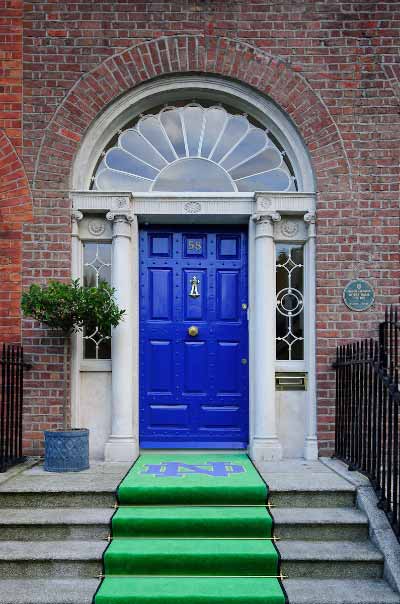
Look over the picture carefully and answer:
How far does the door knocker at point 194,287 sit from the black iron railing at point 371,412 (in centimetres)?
155

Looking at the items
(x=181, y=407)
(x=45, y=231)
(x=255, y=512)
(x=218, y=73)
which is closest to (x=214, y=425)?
(x=181, y=407)

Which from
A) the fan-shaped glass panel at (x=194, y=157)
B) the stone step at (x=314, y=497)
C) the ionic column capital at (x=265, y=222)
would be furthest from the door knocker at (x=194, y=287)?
the stone step at (x=314, y=497)

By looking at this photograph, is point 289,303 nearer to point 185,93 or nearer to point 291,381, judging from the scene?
point 291,381

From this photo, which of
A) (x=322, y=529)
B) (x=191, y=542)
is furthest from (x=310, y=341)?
(x=191, y=542)

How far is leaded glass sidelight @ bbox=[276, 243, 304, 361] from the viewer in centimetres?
649

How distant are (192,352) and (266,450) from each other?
1.24 meters

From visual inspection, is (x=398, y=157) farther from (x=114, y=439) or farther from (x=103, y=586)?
(x=103, y=586)

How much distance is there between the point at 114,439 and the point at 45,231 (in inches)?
85.4

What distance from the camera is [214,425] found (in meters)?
6.54

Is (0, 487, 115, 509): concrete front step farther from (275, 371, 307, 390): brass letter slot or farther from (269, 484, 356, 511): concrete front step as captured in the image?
(275, 371, 307, 390): brass letter slot

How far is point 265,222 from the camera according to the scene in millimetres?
6344

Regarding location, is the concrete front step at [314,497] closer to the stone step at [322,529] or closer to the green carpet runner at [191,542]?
the green carpet runner at [191,542]

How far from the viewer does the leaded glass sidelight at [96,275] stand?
6.46 meters

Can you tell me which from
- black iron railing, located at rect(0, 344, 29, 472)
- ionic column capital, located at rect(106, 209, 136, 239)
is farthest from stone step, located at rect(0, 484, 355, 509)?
ionic column capital, located at rect(106, 209, 136, 239)
